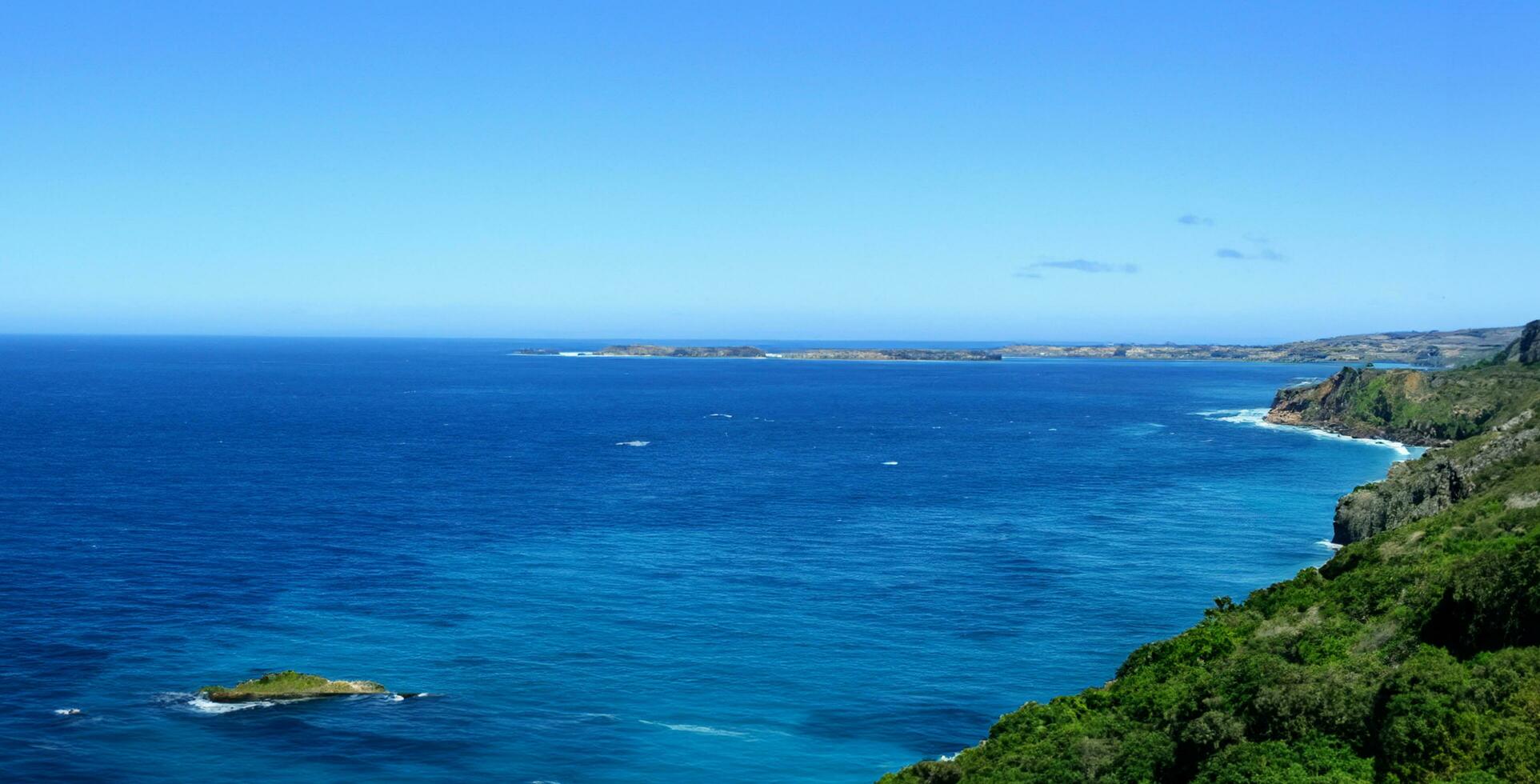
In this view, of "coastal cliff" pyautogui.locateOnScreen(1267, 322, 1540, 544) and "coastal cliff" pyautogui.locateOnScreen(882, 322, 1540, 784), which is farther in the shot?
"coastal cliff" pyautogui.locateOnScreen(1267, 322, 1540, 544)

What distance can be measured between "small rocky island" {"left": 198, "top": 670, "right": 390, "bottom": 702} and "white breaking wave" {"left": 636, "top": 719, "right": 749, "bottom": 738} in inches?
559

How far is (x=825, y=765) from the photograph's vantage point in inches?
2095

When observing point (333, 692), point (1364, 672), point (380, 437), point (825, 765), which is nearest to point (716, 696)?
point (825, 765)

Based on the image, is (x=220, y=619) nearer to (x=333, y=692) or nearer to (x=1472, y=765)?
(x=333, y=692)

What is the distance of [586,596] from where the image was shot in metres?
79.2

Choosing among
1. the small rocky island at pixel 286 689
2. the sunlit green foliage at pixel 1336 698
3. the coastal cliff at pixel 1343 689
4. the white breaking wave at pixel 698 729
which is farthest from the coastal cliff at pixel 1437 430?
the small rocky island at pixel 286 689

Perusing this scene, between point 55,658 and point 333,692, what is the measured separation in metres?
15.8

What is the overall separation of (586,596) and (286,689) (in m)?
22.9

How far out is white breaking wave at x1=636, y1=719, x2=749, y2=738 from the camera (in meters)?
56.6

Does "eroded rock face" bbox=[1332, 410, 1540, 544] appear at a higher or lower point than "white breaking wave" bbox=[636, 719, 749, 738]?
higher

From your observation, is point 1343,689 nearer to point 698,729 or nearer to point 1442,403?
point 698,729

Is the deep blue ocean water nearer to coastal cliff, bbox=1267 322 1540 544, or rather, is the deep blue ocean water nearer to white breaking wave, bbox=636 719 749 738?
white breaking wave, bbox=636 719 749 738

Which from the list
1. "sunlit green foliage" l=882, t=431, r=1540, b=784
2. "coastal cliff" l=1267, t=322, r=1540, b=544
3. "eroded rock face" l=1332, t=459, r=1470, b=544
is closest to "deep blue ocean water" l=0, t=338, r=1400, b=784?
"eroded rock face" l=1332, t=459, r=1470, b=544

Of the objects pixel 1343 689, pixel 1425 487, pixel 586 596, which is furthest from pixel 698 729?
pixel 1425 487
